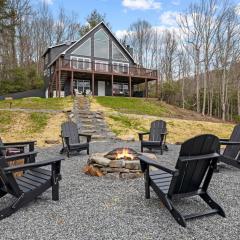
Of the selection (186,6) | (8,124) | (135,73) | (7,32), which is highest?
(186,6)

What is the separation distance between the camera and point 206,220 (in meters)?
3.28

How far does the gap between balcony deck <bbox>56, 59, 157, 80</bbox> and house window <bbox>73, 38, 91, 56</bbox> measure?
5.00 feet

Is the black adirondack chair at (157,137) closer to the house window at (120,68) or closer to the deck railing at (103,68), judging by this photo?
the deck railing at (103,68)

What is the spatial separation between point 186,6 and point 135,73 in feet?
26.0

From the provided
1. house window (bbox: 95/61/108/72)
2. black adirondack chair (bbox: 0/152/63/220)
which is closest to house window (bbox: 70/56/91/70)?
house window (bbox: 95/61/108/72)

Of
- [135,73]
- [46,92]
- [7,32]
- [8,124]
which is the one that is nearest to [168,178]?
[8,124]

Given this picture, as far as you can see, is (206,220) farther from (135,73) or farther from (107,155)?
(135,73)

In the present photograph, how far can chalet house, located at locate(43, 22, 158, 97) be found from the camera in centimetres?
2375

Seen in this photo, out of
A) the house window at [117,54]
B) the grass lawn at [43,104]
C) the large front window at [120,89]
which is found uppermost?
the house window at [117,54]

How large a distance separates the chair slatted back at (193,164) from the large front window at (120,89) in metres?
23.3

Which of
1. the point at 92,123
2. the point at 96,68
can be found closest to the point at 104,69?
the point at 96,68

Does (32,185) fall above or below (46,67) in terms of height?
below

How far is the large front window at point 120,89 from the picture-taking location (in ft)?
88.0

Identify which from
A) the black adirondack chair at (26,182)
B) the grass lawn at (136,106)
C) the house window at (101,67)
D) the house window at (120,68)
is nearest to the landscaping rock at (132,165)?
the black adirondack chair at (26,182)
